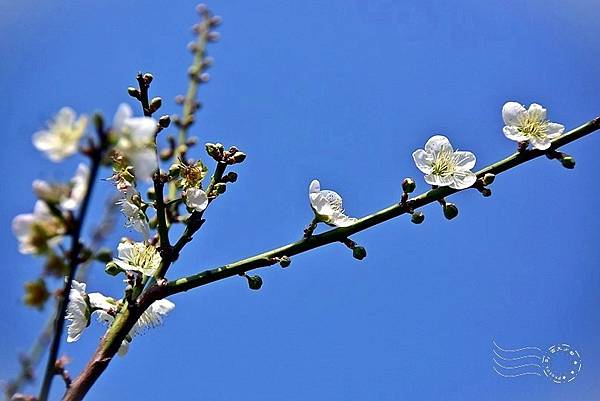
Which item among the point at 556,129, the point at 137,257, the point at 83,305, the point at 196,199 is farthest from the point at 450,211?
the point at 83,305

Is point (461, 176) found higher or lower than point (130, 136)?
higher

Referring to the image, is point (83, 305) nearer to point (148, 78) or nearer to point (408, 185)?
point (148, 78)

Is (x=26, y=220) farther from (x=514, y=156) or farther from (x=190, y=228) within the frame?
(x=514, y=156)

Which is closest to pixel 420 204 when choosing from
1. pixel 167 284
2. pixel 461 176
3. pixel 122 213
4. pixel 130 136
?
pixel 461 176

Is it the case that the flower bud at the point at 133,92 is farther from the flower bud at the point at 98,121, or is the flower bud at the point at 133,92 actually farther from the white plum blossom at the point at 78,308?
the flower bud at the point at 98,121

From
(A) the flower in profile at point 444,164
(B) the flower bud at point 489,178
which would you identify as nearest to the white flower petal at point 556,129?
(A) the flower in profile at point 444,164

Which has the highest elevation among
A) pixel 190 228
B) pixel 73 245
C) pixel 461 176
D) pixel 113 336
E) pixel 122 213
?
pixel 461 176
